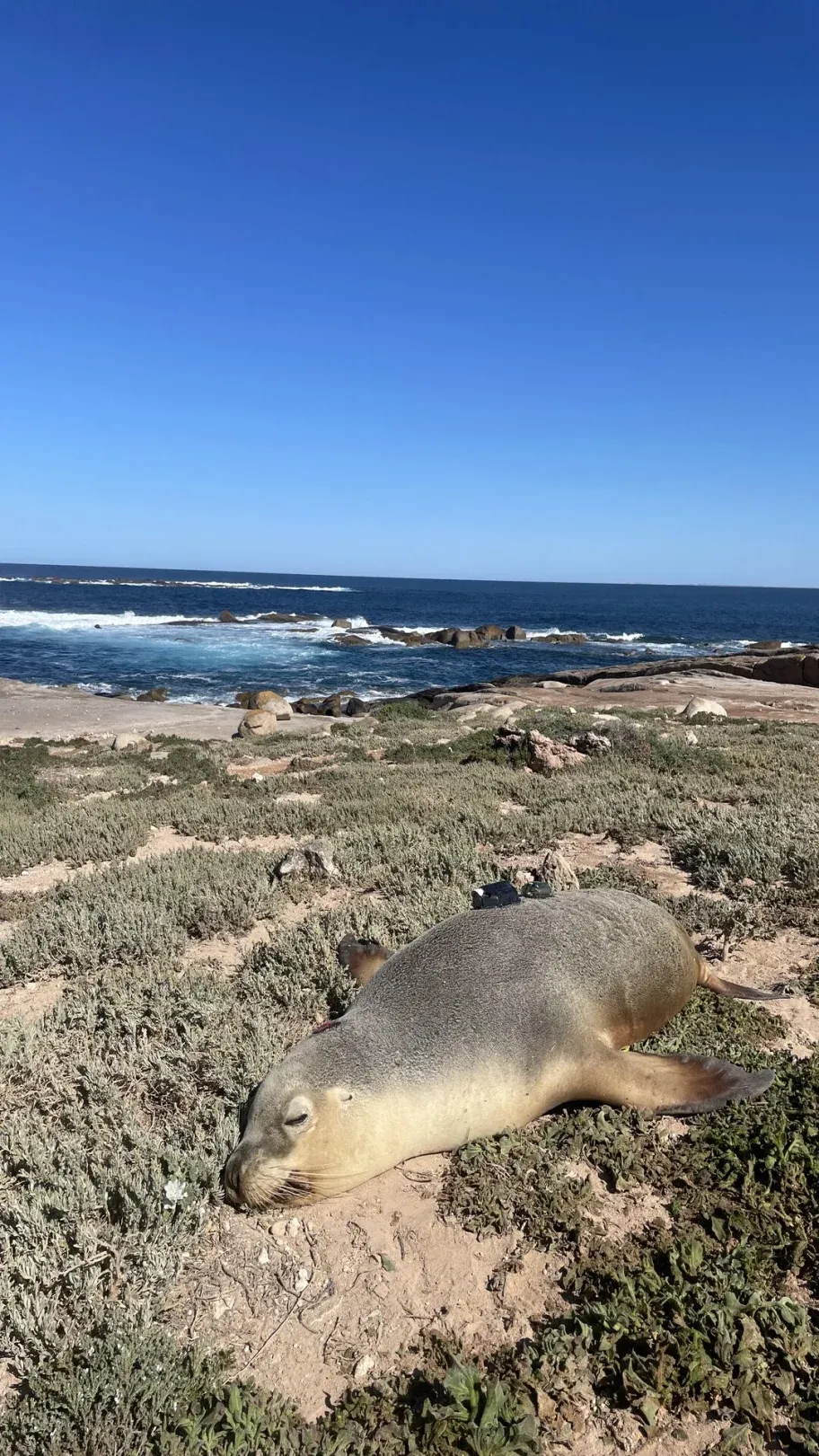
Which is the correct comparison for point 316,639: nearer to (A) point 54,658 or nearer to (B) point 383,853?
(A) point 54,658

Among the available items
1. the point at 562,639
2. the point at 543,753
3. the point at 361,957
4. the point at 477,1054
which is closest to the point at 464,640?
the point at 562,639

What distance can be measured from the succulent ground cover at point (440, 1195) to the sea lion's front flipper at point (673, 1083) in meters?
0.09

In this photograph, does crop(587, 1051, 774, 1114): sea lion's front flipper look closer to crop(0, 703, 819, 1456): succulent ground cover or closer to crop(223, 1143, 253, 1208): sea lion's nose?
crop(0, 703, 819, 1456): succulent ground cover

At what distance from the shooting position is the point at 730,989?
16.6 feet

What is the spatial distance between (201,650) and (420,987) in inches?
2131

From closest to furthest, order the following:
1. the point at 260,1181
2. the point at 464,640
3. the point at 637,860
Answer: the point at 260,1181
the point at 637,860
the point at 464,640

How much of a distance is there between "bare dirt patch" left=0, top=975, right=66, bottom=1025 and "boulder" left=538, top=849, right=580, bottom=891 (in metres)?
4.14

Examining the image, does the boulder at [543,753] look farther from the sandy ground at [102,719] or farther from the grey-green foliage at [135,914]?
the sandy ground at [102,719]

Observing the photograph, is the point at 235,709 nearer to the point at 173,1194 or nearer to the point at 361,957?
the point at 361,957

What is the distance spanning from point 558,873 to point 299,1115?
421 cm

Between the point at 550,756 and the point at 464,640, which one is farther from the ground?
the point at 464,640

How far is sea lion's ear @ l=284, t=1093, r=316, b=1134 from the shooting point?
3.07m

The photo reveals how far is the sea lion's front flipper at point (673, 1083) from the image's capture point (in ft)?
12.5

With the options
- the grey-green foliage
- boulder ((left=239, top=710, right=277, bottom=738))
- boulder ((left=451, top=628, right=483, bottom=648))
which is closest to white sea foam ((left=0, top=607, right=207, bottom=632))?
boulder ((left=451, top=628, right=483, bottom=648))
